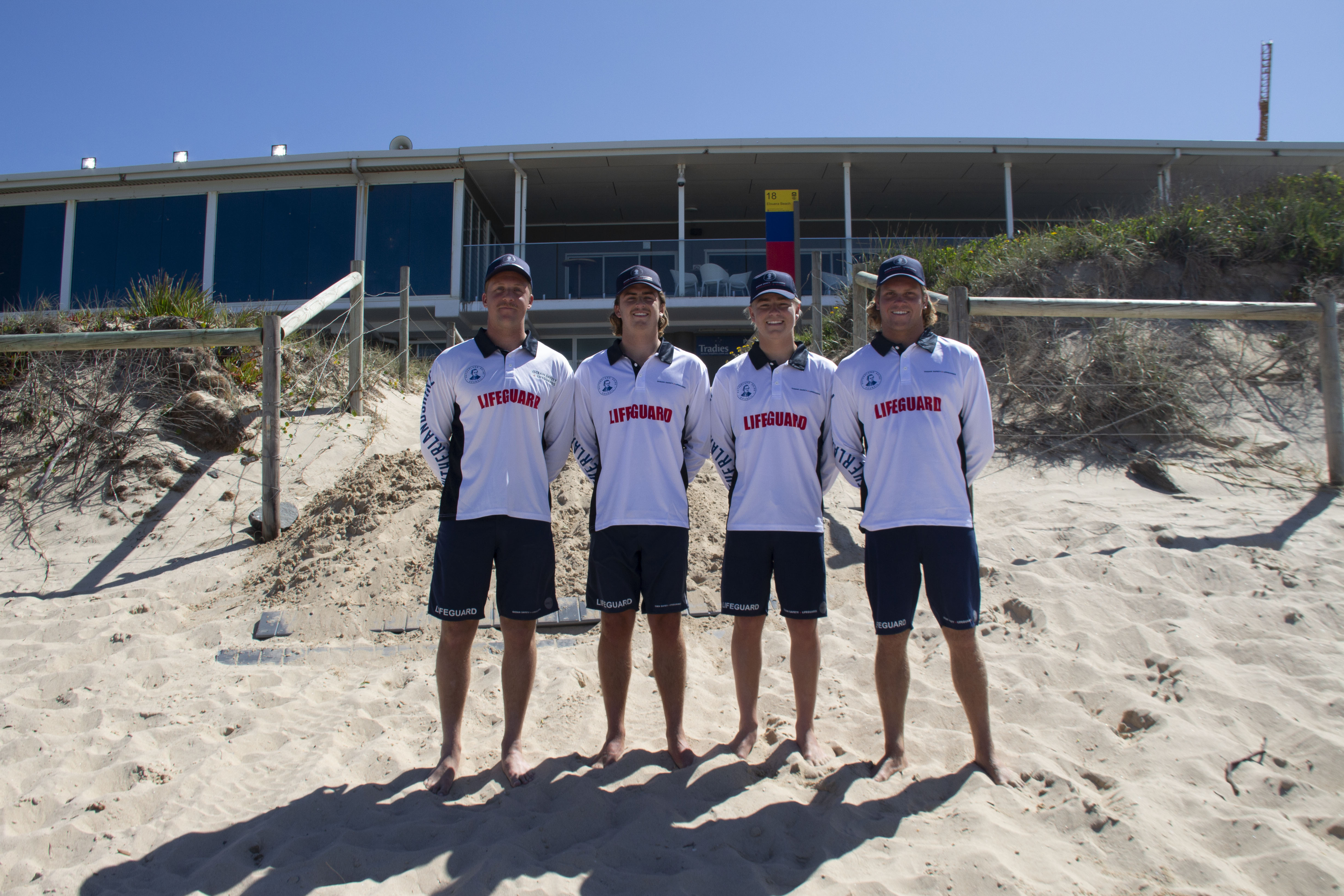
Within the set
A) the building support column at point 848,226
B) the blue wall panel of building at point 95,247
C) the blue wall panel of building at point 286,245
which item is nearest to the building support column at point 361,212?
the blue wall panel of building at point 286,245

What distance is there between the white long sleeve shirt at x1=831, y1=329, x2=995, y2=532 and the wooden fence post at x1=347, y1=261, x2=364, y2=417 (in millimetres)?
5107

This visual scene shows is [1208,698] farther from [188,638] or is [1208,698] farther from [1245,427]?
[188,638]

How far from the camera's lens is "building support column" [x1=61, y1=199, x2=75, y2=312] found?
15094 millimetres

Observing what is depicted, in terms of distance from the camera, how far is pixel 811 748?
2.88 metres

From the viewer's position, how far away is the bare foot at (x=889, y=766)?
270 cm

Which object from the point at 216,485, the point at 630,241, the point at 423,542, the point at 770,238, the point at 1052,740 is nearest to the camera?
the point at 1052,740

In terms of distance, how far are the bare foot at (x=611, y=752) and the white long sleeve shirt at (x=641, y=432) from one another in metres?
0.80

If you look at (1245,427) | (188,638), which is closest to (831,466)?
(188,638)

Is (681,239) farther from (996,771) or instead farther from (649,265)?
(996,771)

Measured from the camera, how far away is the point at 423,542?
4.90 m

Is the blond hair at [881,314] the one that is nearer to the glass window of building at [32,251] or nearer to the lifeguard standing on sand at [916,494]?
the lifeguard standing on sand at [916,494]

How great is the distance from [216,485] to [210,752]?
355cm


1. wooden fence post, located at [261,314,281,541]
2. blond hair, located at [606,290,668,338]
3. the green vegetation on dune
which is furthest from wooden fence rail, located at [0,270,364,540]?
the green vegetation on dune

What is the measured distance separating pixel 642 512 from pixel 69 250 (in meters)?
17.4
